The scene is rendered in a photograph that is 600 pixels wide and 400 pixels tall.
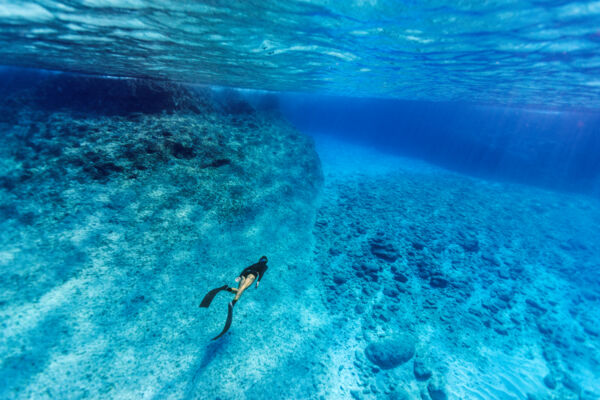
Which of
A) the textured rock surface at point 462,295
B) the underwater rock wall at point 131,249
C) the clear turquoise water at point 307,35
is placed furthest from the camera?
the textured rock surface at point 462,295

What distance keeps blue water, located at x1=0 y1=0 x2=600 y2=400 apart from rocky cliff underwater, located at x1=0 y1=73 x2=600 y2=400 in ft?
0.15

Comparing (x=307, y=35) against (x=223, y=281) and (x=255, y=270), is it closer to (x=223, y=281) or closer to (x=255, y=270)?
(x=255, y=270)

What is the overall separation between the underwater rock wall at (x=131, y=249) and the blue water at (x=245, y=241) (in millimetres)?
41

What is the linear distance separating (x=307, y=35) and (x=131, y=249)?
842cm

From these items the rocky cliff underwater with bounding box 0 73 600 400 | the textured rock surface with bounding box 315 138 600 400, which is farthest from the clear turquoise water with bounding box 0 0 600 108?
the textured rock surface with bounding box 315 138 600 400

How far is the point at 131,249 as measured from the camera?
5676 millimetres

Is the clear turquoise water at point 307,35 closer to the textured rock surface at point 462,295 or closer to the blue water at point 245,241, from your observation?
the blue water at point 245,241

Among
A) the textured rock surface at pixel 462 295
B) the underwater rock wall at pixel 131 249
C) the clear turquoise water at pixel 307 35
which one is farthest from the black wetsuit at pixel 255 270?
the clear turquoise water at pixel 307 35

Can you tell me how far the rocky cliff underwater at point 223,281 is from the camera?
4352 millimetres

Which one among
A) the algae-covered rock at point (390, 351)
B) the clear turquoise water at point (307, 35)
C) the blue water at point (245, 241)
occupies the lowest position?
the algae-covered rock at point (390, 351)

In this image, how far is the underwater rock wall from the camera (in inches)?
161

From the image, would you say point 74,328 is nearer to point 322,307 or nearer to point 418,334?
point 322,307

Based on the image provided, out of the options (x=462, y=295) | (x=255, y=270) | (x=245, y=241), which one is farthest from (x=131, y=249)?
(x=462, y=295)

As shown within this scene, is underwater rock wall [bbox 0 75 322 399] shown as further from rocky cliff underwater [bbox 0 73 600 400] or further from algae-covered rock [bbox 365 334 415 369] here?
algae-covered rock [bbox 365 334 415 369]
